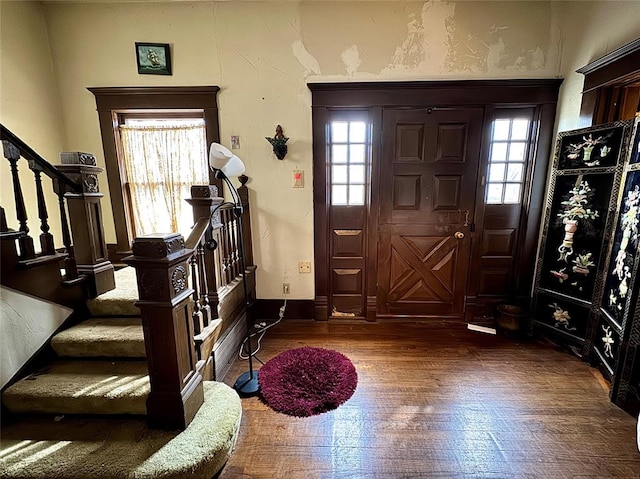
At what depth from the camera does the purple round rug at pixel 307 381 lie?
6.18ft

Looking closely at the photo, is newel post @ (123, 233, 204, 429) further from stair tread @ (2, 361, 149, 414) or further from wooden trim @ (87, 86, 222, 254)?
wooden trim @ (87, 86, 222, 254)

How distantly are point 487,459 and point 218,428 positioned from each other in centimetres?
144

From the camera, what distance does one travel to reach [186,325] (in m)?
1.54

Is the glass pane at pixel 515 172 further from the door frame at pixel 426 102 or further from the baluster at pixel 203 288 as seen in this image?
the baluster at pixel 203 288

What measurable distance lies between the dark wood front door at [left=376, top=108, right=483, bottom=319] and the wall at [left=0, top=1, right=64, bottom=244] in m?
3.18

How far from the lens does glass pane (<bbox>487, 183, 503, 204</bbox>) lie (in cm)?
280

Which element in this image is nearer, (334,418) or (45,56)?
(334,418)

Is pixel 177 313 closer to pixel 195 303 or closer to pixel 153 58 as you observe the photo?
pixel 195 303

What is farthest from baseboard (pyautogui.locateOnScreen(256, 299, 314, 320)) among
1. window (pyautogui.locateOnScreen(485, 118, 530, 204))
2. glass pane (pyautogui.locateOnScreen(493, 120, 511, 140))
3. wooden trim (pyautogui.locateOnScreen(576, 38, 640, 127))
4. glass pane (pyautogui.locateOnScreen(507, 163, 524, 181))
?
wooden trim (pyautogui.locateOnScreen(576, 38, 640, 127))

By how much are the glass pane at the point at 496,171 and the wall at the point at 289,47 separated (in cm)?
66

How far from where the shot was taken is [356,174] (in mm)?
2846

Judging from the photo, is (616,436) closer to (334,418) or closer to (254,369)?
(334,418)

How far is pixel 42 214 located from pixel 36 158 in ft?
1.10

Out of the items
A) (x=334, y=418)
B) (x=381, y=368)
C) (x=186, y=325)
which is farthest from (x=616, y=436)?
(x=186, y=325)
